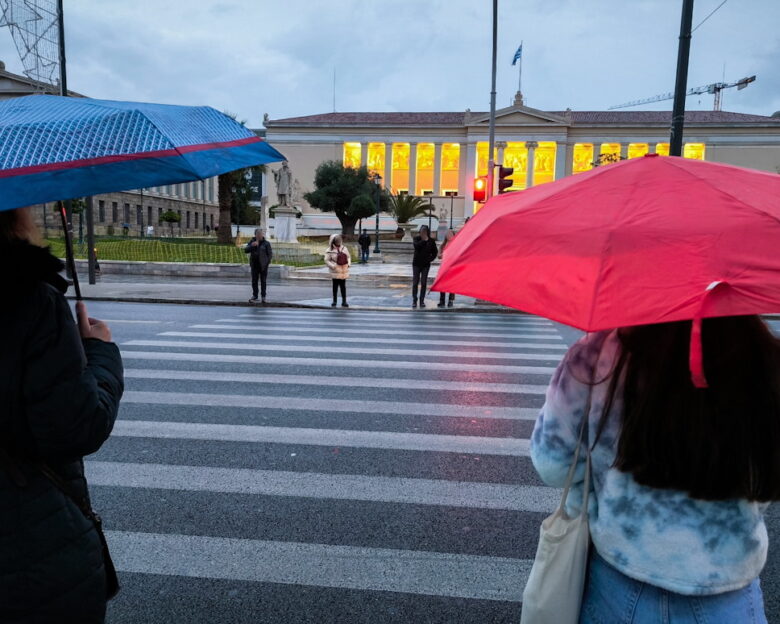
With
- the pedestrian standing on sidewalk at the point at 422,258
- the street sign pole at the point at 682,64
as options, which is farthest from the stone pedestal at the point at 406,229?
the street sign pole at the point at 682,64

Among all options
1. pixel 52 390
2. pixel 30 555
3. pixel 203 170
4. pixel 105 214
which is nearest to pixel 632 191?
pixel 203 170

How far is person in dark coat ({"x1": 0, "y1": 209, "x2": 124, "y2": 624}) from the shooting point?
157cm

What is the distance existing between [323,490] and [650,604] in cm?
297

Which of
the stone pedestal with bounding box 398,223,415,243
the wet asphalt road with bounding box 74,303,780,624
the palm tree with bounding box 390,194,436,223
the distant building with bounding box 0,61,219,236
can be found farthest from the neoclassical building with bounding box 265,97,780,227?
the wet asphalt road with bounding box 74,303,780,624

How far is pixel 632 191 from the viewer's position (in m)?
1.52

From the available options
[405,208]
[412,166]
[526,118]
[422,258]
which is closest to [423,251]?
[422,258]

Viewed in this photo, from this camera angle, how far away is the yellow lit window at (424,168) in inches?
2768

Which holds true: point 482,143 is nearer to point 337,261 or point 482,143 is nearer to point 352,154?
point 352,154

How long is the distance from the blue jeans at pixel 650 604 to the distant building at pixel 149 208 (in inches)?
2034

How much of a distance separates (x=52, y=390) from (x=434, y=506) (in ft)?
9.42

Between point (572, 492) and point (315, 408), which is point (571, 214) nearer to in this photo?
point (572, 492)

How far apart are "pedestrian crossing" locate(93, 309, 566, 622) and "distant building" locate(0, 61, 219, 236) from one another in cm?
4660

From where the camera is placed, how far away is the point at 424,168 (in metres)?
71.1

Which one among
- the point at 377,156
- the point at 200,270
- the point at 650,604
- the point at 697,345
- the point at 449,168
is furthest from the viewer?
the point at 377,156
